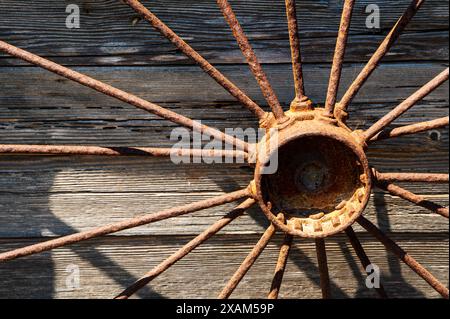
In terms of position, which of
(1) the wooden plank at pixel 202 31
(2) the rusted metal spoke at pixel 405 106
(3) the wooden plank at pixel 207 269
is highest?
(1) the wooden plank at pixel 202 31

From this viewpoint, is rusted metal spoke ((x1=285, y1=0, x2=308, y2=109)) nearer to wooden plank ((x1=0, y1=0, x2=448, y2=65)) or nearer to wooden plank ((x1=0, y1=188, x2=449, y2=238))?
wooden plank ((x1=0, y1=0, x2=448, y2=65))

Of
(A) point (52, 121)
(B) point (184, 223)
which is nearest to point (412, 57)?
(B) point (184, 223)

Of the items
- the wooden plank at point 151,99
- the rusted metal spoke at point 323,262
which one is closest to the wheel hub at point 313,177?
A: the rusted metal spoke at point 323,262

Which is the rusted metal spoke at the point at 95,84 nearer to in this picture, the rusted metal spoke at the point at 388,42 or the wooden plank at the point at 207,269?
the rusted metal spoke at the point at 388,42

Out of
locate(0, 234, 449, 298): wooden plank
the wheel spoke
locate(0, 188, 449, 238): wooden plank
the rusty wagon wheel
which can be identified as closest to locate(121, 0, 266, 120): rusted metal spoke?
the rusty wagon wheel

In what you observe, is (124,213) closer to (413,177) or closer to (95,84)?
(95,84)

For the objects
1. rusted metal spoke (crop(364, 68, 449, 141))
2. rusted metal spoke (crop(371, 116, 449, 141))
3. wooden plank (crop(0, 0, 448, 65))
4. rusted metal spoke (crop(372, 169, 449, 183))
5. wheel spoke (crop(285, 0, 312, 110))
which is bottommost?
rusted metal spoke (crop(372, 169, 449, 183))

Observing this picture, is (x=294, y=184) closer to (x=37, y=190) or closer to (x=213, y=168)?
(x=213, y=168)
